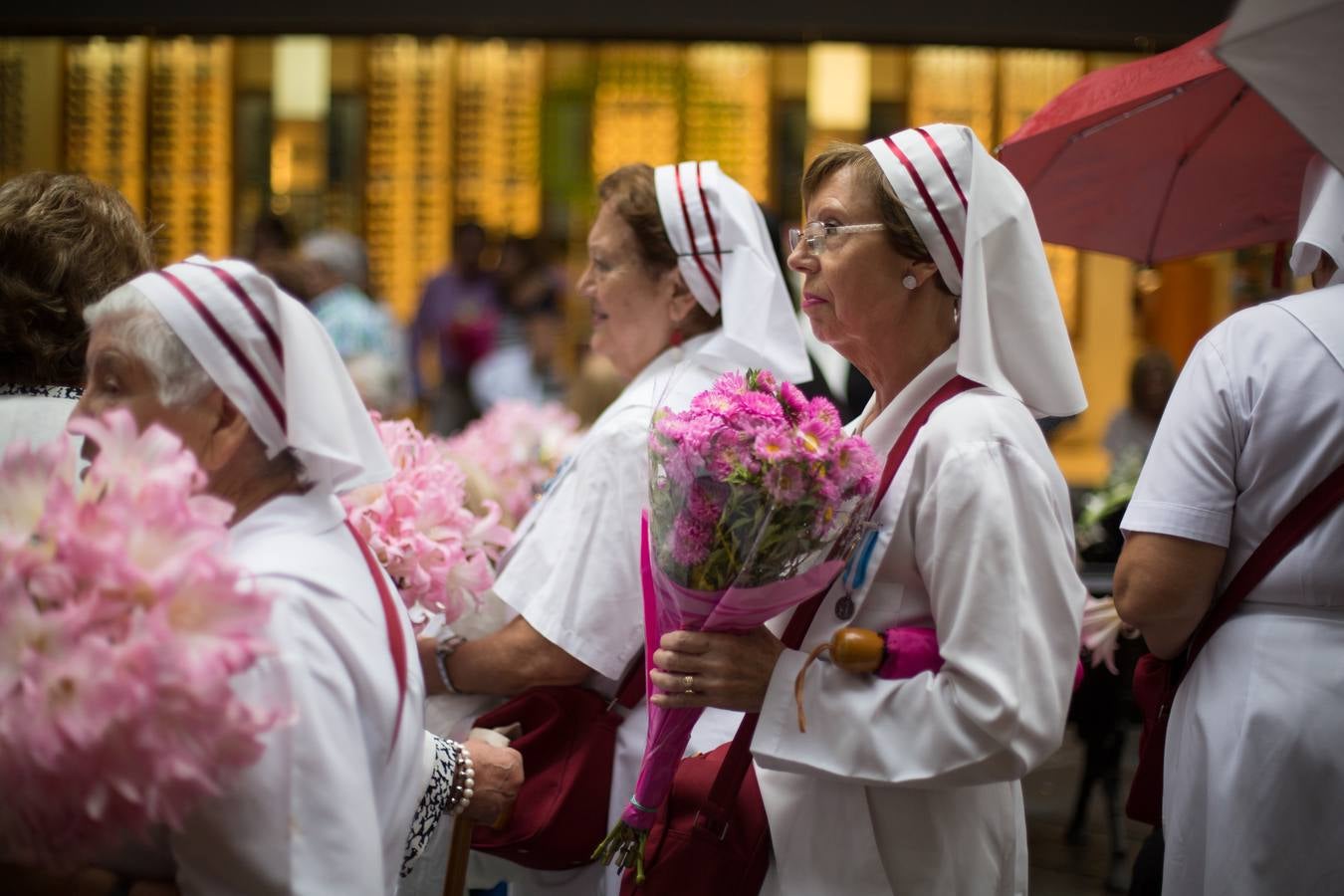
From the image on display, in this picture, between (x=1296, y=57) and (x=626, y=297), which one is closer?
(x=1296, y=57)

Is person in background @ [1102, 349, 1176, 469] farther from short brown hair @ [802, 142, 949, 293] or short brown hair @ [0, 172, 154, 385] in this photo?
short brown hair @ [0, 172, 154, 385]

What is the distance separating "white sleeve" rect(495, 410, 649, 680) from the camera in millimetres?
3086

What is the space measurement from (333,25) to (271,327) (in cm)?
626

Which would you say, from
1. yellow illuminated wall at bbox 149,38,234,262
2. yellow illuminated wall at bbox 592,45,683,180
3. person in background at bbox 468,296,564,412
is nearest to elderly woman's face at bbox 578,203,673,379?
person in background at bbox 468,296,564,412

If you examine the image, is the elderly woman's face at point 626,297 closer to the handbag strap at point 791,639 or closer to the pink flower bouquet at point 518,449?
the pink flower bouquet at point 518,449

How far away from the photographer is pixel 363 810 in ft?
6.50

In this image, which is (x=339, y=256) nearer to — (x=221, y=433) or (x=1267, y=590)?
(x=221, y=433)

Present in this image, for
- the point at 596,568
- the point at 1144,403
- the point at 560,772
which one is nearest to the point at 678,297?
the point at 596,568

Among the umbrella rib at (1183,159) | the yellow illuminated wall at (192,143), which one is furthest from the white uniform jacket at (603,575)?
the yellow illuminated wall at (192,143)

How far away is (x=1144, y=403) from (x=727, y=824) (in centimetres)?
630

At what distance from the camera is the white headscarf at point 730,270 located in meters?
3.42

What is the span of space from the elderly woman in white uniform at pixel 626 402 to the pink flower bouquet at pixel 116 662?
1.06 meters

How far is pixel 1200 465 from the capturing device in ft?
8.77

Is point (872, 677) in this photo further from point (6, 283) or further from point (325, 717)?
point (6, 283)
